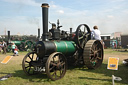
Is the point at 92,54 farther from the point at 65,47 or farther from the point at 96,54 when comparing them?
the point at 65,47

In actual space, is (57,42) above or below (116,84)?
above

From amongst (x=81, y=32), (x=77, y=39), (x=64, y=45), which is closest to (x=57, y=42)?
(x=64, y=45)

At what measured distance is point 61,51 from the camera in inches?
219

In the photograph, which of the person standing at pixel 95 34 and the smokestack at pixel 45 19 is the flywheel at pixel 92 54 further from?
the smokestack at pixel 45 19

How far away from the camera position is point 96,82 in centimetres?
439

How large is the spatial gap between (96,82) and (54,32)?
260 cm

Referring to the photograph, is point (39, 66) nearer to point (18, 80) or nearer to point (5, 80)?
point (18, 80)

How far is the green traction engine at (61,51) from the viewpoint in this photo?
4983 millimetres

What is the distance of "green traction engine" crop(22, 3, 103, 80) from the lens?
4983 millimetres

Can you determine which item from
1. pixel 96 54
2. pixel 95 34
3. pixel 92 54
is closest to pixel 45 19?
pixel 92 54

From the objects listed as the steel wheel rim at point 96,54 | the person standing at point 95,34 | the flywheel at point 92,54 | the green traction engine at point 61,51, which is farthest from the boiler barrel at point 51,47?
the person standing at point 95,34

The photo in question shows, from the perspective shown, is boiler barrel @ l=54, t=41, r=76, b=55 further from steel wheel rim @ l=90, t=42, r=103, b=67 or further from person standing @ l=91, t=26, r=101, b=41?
person standing @ l=91, t=26, r=101, b=41

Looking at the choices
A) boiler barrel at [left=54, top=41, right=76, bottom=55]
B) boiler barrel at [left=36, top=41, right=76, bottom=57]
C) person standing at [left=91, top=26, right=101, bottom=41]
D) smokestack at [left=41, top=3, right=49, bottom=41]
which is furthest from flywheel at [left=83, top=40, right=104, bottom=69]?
smokestack at [left=41, top=3, right=49, bottom=41]

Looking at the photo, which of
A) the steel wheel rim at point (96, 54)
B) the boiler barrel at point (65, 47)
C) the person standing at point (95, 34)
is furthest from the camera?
the person standing at point (95, 34)
